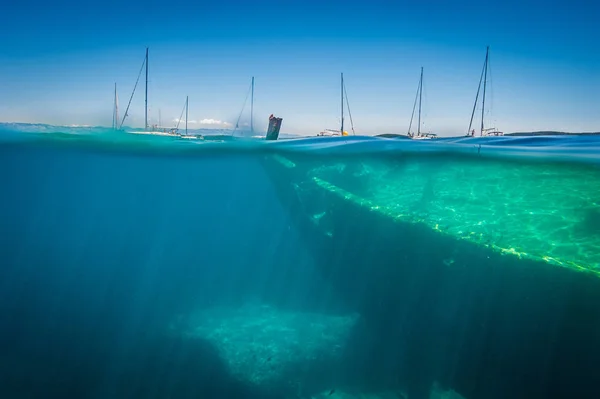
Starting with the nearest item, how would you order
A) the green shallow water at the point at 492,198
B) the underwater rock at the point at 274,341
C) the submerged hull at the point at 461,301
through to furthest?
the submerged hull at the point at 461,301
the green shallow water at the point at 492,198
the underwater rock at the point at 274,341

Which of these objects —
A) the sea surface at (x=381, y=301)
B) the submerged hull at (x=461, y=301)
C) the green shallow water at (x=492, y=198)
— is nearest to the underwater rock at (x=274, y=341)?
the sea surface at (x=381, y=301)

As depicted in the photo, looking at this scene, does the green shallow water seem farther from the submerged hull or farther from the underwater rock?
the underwater rock

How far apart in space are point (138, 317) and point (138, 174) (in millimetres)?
23630

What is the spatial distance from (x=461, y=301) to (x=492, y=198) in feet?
20.0

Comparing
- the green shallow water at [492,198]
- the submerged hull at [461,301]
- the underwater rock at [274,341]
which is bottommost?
the underwater rock at [274,341]

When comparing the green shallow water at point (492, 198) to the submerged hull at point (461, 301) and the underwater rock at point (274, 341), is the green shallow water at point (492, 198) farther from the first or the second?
the underwater rock at point (274, 341)

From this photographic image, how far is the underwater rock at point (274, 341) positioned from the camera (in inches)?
464

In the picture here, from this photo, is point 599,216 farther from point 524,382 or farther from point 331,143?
point 331,143

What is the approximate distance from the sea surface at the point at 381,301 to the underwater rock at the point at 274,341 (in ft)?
0.27

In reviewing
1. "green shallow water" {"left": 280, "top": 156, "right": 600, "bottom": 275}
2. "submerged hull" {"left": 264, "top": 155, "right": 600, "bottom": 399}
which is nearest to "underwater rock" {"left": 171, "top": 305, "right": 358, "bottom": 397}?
"submerged hull" {"left": 264, "top": 155, "right": 600, "bottom": 399}

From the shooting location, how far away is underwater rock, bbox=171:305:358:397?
11.8 meters

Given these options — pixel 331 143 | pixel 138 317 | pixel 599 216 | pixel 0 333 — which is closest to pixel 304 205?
pixel 331 143

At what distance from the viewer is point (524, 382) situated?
26.1 feet

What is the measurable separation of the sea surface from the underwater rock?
8 centimetres
